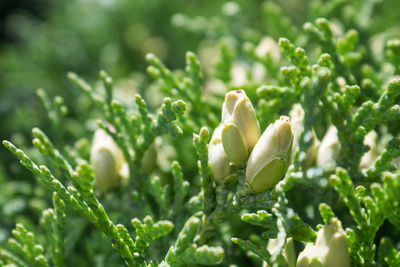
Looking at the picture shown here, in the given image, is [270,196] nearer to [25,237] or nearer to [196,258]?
[196,258]

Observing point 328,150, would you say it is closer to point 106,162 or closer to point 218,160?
point 218,160

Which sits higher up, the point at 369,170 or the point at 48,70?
the point at 48,70

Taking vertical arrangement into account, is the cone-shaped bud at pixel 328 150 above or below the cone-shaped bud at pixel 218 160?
above

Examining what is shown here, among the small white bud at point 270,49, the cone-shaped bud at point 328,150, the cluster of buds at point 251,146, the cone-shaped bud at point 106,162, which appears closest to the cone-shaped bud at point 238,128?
the cluster of buds at point 251,146

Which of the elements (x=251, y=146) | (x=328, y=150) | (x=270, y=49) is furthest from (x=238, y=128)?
(x=270, y=49)

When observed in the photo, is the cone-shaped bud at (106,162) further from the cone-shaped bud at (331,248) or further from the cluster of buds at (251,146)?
the cone-shaped bud at (331,248)

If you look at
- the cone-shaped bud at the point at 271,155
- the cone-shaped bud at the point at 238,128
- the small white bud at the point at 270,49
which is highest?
the small white bud at the point at 270,49

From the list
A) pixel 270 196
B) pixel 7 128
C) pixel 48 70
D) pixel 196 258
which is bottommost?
pixel 196 258

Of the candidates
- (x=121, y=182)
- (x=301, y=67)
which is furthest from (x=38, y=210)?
(x=301, y=67)

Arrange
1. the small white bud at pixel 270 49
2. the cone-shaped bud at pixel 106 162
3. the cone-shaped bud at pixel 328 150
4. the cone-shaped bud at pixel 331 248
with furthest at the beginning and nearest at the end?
the small white bud at pixel 270 49
the cone-shaped bud at pixel 106 162
the cone-shaped bud at pixel 328 150
the cone-shaped bud at pixel 331 248
